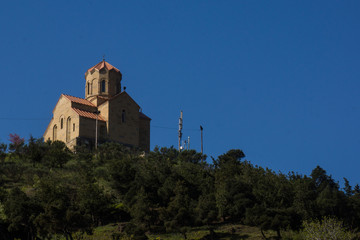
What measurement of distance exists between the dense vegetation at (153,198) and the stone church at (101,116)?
19.9 feet

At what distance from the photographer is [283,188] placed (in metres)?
33.2

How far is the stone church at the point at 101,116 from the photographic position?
46.2 meters

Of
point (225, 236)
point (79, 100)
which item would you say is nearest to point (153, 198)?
point (225, 236)

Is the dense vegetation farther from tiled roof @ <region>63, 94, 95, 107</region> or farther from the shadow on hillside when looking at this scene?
tiled roof @ <region>63, 94, 95, 107</region>

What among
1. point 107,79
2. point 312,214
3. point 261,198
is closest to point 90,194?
point 261,198

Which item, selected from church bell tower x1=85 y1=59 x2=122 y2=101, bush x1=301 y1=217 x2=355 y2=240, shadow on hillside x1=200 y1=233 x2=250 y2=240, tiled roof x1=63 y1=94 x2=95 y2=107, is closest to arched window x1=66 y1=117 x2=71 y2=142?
tiled roof x1=63 y1=94 x2=95 y2=107

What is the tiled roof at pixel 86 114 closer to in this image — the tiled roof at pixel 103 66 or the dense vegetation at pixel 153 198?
the tiled roof at pixel 103 66

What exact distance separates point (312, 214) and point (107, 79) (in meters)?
24.0

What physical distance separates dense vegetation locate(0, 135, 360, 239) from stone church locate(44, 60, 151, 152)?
6077 millimetres

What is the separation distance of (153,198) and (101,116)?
52.7 ft

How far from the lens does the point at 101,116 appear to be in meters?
47.7

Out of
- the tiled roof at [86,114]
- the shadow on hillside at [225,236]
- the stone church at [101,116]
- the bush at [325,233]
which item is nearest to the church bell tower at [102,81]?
the stone church at [101,116]

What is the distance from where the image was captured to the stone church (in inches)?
1817

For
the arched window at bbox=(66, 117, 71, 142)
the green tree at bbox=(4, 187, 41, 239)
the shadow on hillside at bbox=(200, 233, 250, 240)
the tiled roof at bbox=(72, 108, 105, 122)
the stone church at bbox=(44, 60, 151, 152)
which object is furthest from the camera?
the arched window at bbox=(66, 117, 71, 142)
